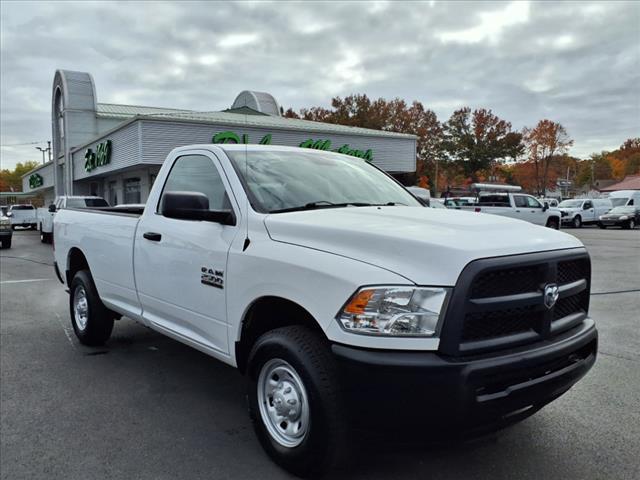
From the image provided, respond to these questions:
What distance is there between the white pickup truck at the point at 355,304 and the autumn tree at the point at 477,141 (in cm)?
6735

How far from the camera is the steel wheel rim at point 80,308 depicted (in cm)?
Result: 579

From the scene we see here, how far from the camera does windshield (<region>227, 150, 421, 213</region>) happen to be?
145 inches

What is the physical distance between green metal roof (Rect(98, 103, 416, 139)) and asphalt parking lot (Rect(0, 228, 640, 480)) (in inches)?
639

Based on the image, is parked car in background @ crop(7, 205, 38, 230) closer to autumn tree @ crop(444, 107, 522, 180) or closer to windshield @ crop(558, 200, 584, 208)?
windshield @ crop(558, 200, 584, 208)

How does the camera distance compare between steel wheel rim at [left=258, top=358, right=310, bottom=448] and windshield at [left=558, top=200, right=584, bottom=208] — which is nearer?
steel wheel rim at [left=258, top=358, right=310, bottom=448]

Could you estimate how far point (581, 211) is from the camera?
3291 cm

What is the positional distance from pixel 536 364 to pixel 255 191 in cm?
202

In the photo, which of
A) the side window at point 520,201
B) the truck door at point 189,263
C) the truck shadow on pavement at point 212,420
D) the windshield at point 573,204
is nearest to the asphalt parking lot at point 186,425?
the truck shadow on pavement at point 212,420

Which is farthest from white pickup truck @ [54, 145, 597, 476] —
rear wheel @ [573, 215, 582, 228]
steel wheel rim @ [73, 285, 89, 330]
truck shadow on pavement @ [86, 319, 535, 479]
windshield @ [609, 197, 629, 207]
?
windshield @ [609, 197, 629, 207]

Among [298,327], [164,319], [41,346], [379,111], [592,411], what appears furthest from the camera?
[379,111]

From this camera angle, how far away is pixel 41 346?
5930mm

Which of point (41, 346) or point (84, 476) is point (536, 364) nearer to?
point (84, 476)

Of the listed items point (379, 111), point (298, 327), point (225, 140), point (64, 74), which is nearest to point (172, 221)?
point (298, 327)

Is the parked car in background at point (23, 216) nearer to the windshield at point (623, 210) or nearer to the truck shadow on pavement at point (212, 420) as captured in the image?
the truck shadow on pavement at point (212, 420)
